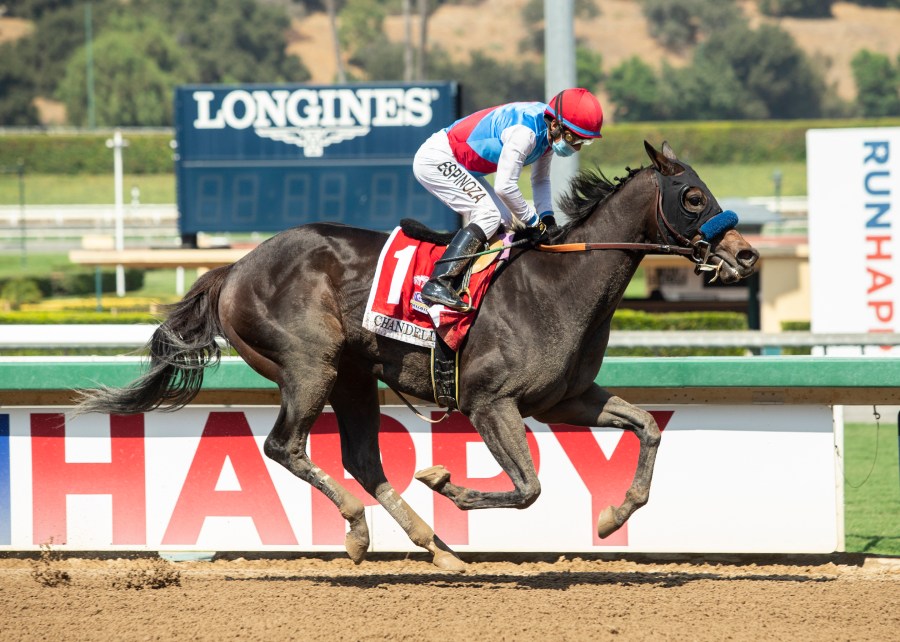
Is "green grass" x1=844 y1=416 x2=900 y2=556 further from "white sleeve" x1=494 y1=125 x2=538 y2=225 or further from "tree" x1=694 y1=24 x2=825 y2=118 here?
"tree" x1=694 y1=24 x2=825 y2=118

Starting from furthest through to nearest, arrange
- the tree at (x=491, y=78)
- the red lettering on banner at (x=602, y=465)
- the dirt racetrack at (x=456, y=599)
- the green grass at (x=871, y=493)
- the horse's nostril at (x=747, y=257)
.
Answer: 1. the tree at (x=491, y=78)
2. the green grass at (x=871, y=493)
3. the red lettering on banner at (x=602, y=465)
4. the horse's nostril at (x=747, y=257)
5. the dirt racetrack at (x=456, y=599)

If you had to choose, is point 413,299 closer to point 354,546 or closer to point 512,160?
point 512,160

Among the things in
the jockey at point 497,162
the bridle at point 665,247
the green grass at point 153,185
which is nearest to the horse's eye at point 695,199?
the bridle at point 665,247

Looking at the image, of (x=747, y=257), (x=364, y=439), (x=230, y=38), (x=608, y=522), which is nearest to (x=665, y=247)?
(x=747, y=257)

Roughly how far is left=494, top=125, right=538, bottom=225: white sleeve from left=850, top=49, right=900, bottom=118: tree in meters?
60.3

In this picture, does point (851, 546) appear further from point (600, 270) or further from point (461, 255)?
point (461, 255)

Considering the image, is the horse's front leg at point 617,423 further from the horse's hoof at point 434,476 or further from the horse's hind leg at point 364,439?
the horse's hind leg at point 364,439

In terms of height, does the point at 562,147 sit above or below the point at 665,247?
above

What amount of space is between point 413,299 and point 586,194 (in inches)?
34.6

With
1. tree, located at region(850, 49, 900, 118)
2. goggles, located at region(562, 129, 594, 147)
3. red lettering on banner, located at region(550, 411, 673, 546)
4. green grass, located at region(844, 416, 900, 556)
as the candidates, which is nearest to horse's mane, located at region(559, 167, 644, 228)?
goggles, located at region(562, 129, 594, 147)

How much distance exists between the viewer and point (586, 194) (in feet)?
17.1

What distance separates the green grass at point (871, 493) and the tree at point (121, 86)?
48.4 m

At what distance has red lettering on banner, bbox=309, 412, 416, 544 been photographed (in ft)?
19.5

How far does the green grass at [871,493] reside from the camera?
20.6 ft
